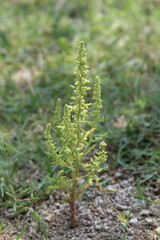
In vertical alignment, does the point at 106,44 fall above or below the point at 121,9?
below

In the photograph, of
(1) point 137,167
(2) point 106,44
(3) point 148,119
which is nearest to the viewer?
(1) point 137,167

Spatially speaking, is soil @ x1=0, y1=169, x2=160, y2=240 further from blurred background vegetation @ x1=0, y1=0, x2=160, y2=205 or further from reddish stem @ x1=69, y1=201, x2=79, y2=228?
blurred background vegetation @ x1=0, y1=0, x2=160, y2=205

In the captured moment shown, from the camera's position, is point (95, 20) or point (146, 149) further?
point (95, 20)

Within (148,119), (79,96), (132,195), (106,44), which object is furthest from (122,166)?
(106,44)

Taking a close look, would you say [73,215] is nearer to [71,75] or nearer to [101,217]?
[101,217]

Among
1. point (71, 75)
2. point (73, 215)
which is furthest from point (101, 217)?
point (71, 75)

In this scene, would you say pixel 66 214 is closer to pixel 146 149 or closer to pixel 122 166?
pixel 122 166

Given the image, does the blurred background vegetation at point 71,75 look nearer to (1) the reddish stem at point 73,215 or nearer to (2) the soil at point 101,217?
(2) the soil at point 101,217
